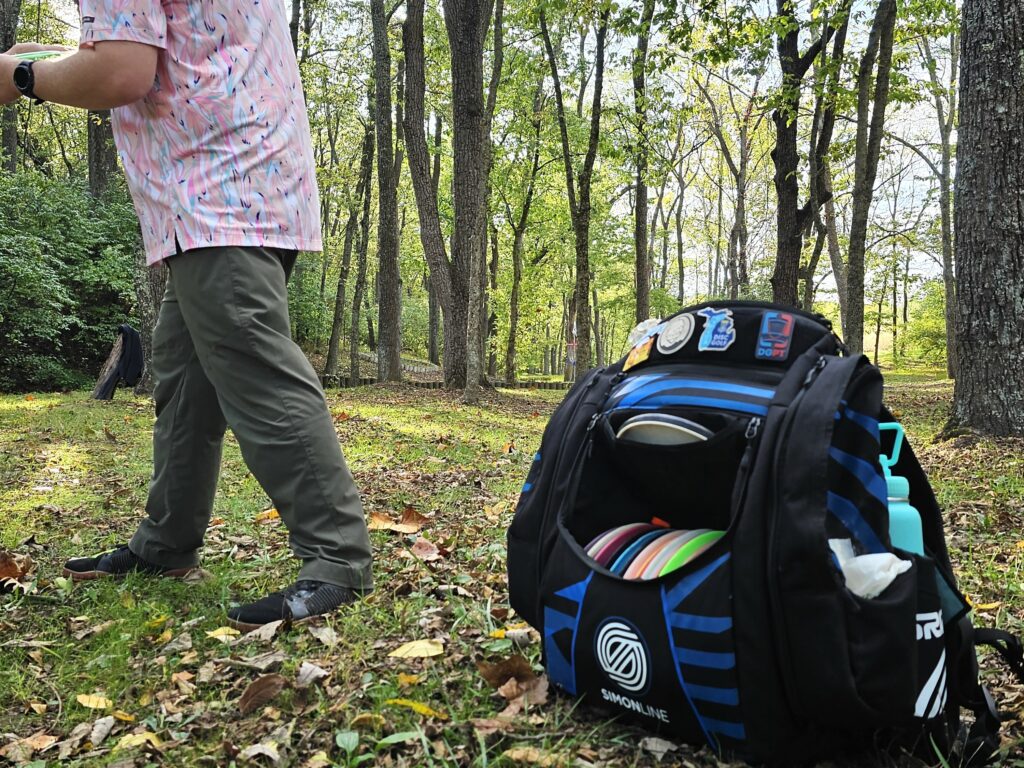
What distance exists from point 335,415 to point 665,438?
7.06 meters

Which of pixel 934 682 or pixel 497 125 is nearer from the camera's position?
pixel 934 682

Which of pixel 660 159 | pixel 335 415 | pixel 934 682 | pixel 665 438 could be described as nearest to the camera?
pixel 934 682

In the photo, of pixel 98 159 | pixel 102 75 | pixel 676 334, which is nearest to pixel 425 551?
pixel 676 334

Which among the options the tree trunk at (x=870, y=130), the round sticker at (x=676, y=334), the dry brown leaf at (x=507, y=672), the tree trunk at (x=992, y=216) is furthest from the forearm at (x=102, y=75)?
the tree trunk at (x=870, y=130)

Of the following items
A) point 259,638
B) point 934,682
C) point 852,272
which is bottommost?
point 259,638

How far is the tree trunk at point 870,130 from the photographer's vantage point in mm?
10102

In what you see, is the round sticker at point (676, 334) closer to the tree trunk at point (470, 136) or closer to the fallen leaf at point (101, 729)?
the fallen leaf at point (101, 729)

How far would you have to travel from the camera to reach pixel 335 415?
8.25 m

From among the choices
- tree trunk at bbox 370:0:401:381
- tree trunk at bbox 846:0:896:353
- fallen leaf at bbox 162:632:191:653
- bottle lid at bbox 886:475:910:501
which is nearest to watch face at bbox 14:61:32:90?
fallen leaf at bbox 162:632:191:653

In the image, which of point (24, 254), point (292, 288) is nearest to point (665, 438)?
point (24, 254)

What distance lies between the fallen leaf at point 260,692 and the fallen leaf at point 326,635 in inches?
9.2

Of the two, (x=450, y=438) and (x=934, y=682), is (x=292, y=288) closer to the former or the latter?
(x=450, y=438)

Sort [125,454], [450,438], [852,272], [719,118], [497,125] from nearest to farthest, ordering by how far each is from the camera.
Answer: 1. [125,454]
2. [450,438]
3. [852,272]
4. [497,125]
5. [719,118]

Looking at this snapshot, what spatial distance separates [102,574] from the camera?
8.79ft
